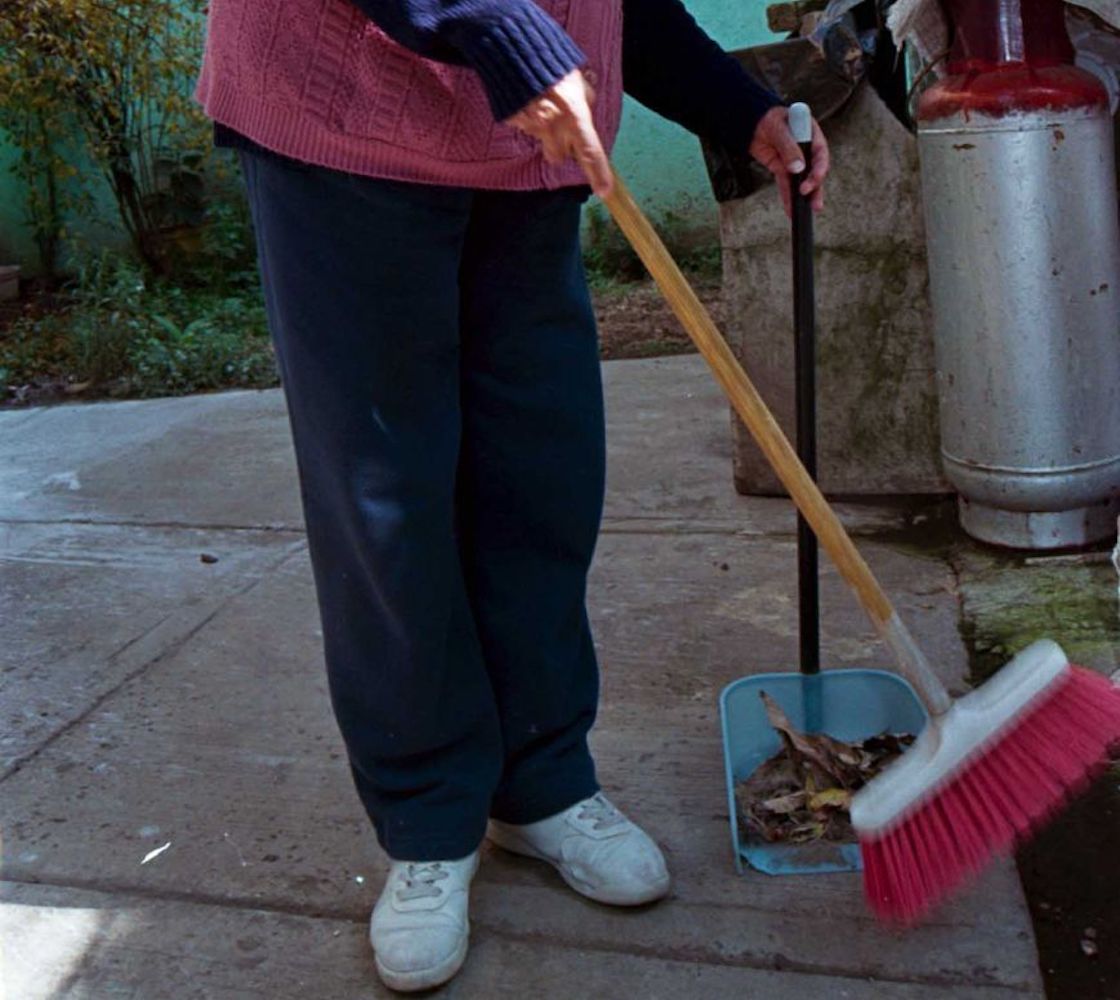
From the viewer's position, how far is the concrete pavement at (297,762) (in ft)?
5.99

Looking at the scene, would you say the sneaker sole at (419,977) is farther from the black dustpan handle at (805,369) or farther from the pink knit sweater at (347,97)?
the pink knit sweater at (347,97)

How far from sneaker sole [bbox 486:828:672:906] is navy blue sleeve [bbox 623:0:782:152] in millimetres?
991

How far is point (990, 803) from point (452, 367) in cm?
81

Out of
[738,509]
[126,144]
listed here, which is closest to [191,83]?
[126,144]

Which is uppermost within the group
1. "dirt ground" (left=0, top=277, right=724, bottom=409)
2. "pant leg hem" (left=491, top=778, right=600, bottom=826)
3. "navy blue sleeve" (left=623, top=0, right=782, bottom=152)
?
"navy blue sleeve" (left=623, top=0, right=782, bottom=152)

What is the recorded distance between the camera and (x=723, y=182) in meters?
2.09

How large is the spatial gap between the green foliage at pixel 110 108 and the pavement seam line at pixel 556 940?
4.89m

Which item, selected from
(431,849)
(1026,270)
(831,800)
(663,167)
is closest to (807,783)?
(831,800)

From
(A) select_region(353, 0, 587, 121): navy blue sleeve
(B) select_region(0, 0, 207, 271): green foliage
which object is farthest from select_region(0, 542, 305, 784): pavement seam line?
(B) select_region(0, 0, 207, 271): green foliage

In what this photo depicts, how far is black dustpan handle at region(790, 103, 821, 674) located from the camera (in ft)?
6.64

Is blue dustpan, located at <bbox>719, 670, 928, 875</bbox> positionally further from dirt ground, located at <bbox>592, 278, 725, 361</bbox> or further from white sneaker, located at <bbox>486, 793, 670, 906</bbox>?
dirt ground, located at <bbox>592, 278, 725, 361</bbox>

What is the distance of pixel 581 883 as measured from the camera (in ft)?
6.39

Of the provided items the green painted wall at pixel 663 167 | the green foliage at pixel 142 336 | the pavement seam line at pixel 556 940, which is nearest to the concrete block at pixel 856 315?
the pavement seam line at pixel 556 940

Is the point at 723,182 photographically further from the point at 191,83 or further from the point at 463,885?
the point at 191,83
